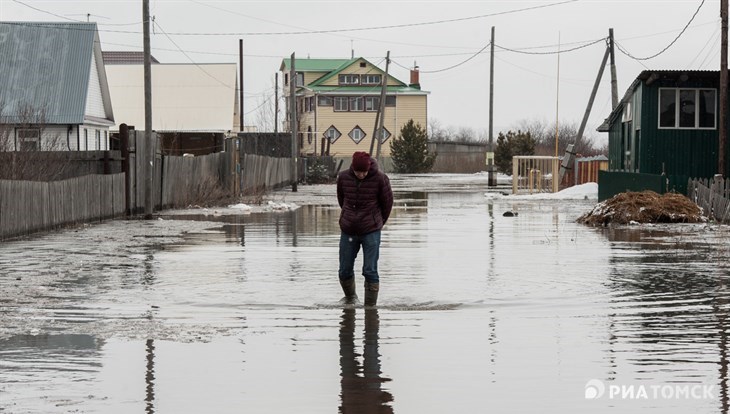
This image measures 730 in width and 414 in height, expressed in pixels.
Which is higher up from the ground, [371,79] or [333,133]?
[371,79]

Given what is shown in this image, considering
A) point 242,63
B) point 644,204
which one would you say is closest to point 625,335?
point 644,204

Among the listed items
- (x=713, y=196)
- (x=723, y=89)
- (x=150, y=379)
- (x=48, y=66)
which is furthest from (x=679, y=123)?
(x=150, y=379)

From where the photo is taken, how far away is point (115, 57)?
10775 cm

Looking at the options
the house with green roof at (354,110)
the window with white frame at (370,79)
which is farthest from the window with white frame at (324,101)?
the window with white frame at (370,79)

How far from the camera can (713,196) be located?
96.4 ft

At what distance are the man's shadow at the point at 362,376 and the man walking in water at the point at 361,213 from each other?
182 centimetres

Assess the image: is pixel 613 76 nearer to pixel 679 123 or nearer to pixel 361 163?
pixel 679 123

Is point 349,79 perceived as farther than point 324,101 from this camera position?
Yes

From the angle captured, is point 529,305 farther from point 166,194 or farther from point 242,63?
point 242,63

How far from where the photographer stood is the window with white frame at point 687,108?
37.6 m

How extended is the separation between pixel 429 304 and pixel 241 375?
4.78 metres

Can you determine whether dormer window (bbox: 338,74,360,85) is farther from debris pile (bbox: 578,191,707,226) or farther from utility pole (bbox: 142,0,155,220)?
debris pile (bbox: 578,191,707,226)

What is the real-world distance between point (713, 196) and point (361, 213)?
1741 centimetres

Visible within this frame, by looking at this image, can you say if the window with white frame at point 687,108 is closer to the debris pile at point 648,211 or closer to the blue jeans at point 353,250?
the debris pile at point 648,211
